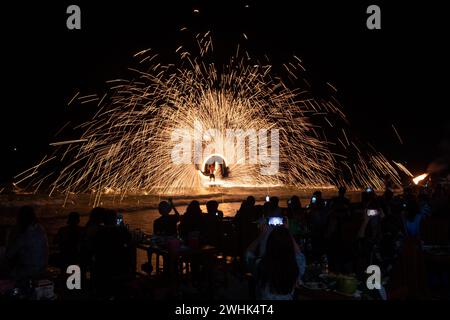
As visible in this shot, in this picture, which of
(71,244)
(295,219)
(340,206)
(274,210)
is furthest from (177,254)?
(340,206)

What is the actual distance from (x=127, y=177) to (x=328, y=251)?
39805 millimetres

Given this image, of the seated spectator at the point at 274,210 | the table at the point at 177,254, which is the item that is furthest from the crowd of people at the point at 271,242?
the table at the point at 177,254

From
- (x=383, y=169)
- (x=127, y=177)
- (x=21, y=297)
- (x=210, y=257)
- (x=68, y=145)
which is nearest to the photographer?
(x=21, y=297)

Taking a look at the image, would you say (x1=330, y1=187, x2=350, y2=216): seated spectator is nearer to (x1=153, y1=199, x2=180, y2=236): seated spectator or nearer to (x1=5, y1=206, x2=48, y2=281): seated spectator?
(x1=153, y1=199, x2=180, y2=236): seated spectator

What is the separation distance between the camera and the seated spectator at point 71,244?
856cm

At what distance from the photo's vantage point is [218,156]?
2694 cm

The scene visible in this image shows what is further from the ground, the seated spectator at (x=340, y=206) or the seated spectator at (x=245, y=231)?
the seated spectator at (x=340, y=206)

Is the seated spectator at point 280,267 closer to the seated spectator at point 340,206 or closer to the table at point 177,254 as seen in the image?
the table at point 177,254

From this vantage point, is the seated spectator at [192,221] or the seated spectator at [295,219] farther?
the seated spectator at [295,219]

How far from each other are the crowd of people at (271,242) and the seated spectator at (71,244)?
0.02 metres

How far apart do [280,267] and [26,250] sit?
385cm
